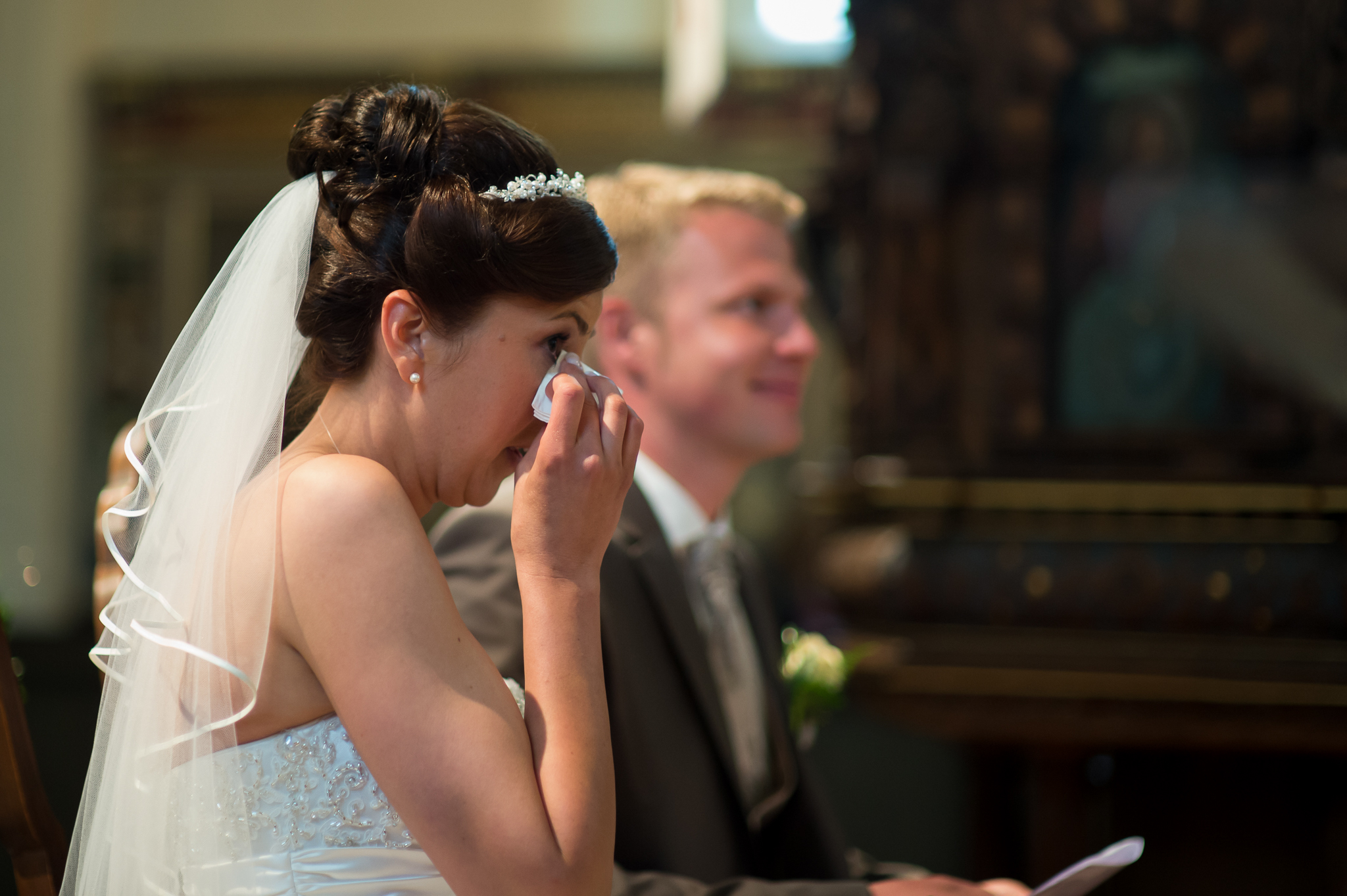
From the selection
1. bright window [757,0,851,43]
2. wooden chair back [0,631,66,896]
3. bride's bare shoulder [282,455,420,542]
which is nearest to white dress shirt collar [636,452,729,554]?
bride's bare shoulder [282,455,420,542]

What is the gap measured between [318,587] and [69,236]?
7661mm

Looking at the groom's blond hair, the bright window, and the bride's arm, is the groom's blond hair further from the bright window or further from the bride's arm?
the bright window

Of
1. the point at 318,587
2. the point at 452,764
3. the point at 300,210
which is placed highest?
the point at 300,210

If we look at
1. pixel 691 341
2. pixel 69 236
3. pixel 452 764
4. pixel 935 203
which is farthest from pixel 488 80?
pixel 452 764

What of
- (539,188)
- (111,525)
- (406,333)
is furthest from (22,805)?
(539,188)

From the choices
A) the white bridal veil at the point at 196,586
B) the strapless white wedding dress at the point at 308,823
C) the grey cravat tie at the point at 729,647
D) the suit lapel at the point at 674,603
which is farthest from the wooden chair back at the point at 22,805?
the grey cravat tie at the point at 729,647

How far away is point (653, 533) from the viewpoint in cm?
208

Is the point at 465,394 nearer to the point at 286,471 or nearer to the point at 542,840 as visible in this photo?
the point at 286,471

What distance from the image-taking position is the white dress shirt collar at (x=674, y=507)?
236 centimetres

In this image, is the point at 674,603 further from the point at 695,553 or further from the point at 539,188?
the point at 539,188

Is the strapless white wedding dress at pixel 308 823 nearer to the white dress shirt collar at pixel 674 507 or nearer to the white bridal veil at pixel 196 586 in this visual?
the white bridal veil at pixel 196 586

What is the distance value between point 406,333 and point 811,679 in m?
1.38

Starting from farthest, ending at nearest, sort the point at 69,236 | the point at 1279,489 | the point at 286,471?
the point at 69,236, the point at 1279,489, the point at 286,471

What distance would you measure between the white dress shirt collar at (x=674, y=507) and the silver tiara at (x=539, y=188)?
38.4 inches
